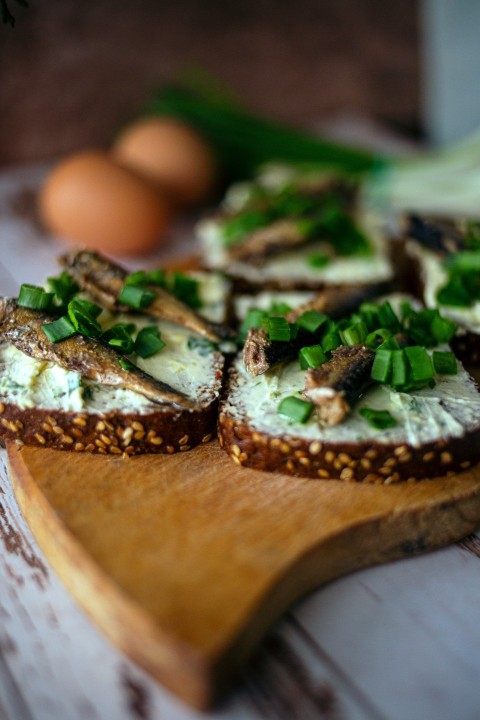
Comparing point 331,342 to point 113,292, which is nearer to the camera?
point 331,342

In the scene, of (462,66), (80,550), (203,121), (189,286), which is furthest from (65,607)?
(462,66)

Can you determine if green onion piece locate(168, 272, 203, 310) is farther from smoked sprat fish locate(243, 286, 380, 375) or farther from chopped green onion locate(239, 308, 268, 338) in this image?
smoked sprat fish locate(243, 286, 380, 375)

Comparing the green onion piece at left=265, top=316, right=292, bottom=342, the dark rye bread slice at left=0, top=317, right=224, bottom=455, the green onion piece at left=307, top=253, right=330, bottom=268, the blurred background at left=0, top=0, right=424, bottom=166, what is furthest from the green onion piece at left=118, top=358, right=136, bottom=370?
the blurred background at left=0, top=0, right=424, bottom=166

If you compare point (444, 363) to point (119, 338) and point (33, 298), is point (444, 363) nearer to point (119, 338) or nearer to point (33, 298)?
point (119, 338)

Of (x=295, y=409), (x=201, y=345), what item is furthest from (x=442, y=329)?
(x=201, y=345)

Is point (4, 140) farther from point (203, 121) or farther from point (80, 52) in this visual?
point (203, 121)

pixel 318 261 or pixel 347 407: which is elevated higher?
pixel 318 261
